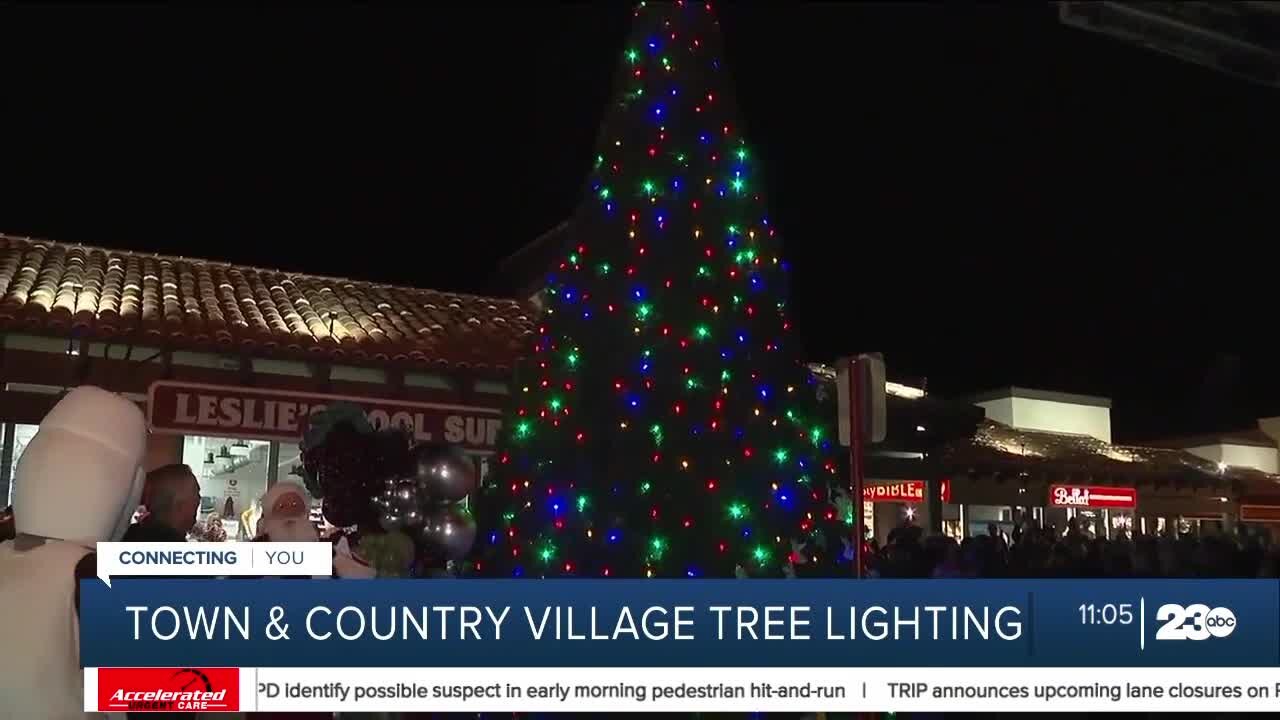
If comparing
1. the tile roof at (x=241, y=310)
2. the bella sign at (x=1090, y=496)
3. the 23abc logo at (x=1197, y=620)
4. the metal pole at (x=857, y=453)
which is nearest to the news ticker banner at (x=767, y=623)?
the 23abc logo at (x=1197, y=620)

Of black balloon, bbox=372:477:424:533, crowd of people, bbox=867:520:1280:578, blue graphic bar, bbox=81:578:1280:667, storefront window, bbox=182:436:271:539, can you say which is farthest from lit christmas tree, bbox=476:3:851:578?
storefront window, bbox=182:436:271:539

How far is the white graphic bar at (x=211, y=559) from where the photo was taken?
367cm

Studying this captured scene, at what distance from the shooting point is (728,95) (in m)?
7.94

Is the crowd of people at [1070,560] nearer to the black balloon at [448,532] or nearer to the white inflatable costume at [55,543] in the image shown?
the black balloon at [448,532]

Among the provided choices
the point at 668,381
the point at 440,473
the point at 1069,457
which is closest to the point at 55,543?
the point at 440,473

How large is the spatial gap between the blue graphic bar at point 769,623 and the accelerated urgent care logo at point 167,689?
0.21 metres

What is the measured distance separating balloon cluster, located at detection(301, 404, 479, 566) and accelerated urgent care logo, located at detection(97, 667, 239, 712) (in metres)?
2.81

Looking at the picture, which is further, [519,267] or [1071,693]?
[519,267]

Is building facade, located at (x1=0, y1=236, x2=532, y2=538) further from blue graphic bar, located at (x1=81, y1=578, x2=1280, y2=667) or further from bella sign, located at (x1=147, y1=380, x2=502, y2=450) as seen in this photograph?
blue graphic bar, located at (x1=81, y1=578, x2=1280, y2=667)

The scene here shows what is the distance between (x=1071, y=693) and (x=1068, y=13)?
2.84 m

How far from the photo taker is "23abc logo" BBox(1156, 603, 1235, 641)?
179 inches

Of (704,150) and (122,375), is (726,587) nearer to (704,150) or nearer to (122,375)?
(704,150)

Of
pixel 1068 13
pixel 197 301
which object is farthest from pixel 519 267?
pixel 1068 13

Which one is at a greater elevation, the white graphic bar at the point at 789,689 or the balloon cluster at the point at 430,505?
the balloon cluster at the point at 430,505
